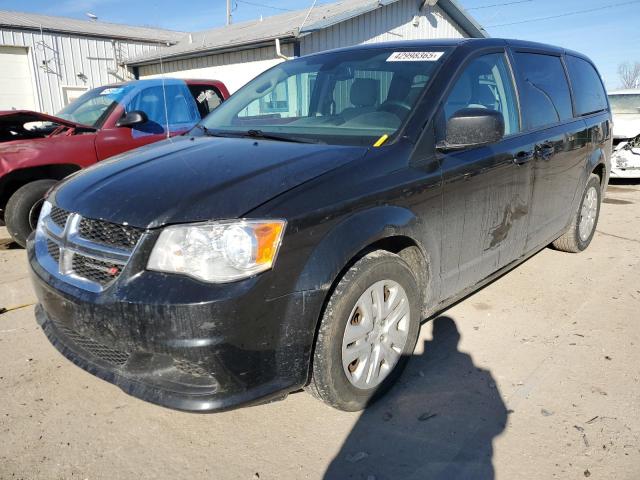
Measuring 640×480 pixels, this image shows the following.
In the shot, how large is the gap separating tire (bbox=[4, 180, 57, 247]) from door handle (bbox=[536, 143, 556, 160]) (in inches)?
181

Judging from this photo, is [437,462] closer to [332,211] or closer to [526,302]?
[332,211]

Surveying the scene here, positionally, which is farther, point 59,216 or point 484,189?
point 484,189

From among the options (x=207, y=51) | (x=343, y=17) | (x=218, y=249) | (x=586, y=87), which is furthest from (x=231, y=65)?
(x=218, y=249)

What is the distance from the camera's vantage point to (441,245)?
2787mm

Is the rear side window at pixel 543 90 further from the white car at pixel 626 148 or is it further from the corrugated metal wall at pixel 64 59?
the corrugated metal wall at pixel 64 59

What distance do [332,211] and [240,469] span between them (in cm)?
118

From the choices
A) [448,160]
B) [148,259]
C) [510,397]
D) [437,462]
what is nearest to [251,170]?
[148,259]

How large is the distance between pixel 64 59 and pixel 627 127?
17172 mm

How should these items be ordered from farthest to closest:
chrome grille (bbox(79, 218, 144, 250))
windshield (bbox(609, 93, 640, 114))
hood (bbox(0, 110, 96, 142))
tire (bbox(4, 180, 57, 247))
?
windshield (bbox(609, 93, 640, 114)), hood (bbox(0, 110, 96, 142)), tire (bbox(4, 180, 57, 247)), chrome grille (bbox(79, 218, 144, 250))

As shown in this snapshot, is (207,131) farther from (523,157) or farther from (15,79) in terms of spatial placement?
(15,79)

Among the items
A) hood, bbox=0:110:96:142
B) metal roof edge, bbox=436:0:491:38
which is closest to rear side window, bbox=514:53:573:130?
hood, bbox=0:110:96:142

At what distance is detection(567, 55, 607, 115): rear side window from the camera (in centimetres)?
446

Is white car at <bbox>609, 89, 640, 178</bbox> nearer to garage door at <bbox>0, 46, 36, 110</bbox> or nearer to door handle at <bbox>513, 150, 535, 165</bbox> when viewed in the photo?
door handle at <bbox>513, 150, 535, 165</bbox>

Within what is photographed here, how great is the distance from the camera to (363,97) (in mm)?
3037
